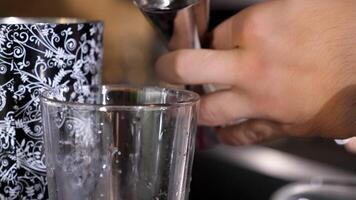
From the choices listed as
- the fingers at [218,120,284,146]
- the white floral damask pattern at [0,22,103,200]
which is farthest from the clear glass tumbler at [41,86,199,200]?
the fingers at [218,120,284,146]

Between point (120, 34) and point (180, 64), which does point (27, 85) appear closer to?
point (180, 64)

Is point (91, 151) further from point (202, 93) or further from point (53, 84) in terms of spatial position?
point (202, 93)

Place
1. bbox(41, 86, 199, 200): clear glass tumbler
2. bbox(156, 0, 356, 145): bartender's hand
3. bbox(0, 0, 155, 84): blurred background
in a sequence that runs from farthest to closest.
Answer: bbox(0, 0, 155, 84): blurred background, bbox(156, 0, 356, 145): bartender's hand, bbox(41, 86, 199, 200): clear glass tumbler

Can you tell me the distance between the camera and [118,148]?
0.97ft

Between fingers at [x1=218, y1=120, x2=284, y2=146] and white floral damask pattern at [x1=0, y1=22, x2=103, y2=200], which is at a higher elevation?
white floral damask pattern at [x1=0, y1=22, x2=103, y2=200]

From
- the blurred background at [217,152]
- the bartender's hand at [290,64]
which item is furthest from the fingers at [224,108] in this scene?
the blurred background at [217,152]

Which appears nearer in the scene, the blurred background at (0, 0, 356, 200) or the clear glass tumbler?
the clear glass tumbler

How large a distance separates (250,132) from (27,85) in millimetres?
206

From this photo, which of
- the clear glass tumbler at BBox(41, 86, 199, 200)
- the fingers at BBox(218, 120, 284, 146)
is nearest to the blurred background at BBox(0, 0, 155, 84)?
the fingers at BBox(218, 120, 284, 146)

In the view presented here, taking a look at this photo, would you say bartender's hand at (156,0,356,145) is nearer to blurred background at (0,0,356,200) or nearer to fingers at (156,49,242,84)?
fingers at (156,49,242,84)

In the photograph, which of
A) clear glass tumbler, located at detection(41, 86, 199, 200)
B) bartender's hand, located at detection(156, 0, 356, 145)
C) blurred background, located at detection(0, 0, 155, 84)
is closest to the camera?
clear glass tumbler, located at detection(41, 86, 199, 200)

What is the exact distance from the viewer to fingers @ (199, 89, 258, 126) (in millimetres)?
426

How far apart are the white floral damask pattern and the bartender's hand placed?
10 centimetres

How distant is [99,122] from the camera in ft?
0.94
